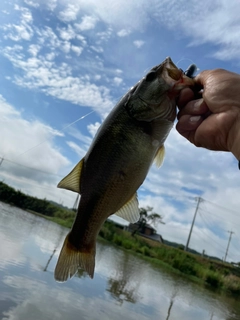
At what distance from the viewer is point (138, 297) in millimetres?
11742

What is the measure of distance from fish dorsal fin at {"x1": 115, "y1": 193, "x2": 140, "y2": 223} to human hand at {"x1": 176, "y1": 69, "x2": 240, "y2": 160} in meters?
0.73

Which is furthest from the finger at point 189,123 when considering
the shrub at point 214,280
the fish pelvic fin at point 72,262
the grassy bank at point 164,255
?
the shrub at point 214,280

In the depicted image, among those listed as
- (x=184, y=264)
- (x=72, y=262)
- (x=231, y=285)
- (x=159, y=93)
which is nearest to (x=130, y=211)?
(x=72, y=262)

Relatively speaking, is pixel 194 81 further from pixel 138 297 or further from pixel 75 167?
pixel 138 297

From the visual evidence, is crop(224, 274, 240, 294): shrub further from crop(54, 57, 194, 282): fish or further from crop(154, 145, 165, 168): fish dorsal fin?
crop(54, 57, 194, 282): fish

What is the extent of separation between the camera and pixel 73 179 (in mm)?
2889

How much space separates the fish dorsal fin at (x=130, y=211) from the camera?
286cm

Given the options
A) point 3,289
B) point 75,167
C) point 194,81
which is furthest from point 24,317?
point 194,81

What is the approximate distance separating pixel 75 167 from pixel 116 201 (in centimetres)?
48

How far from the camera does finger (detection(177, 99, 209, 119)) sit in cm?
238

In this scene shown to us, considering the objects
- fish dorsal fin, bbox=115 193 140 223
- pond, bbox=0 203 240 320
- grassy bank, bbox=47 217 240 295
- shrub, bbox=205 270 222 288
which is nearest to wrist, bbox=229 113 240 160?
fish dorsal fin, bbox=115 193 140 223

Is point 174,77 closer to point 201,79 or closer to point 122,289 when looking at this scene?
point 201,79

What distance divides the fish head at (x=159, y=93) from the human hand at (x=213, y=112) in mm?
86

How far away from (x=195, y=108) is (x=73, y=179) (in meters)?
1.21
